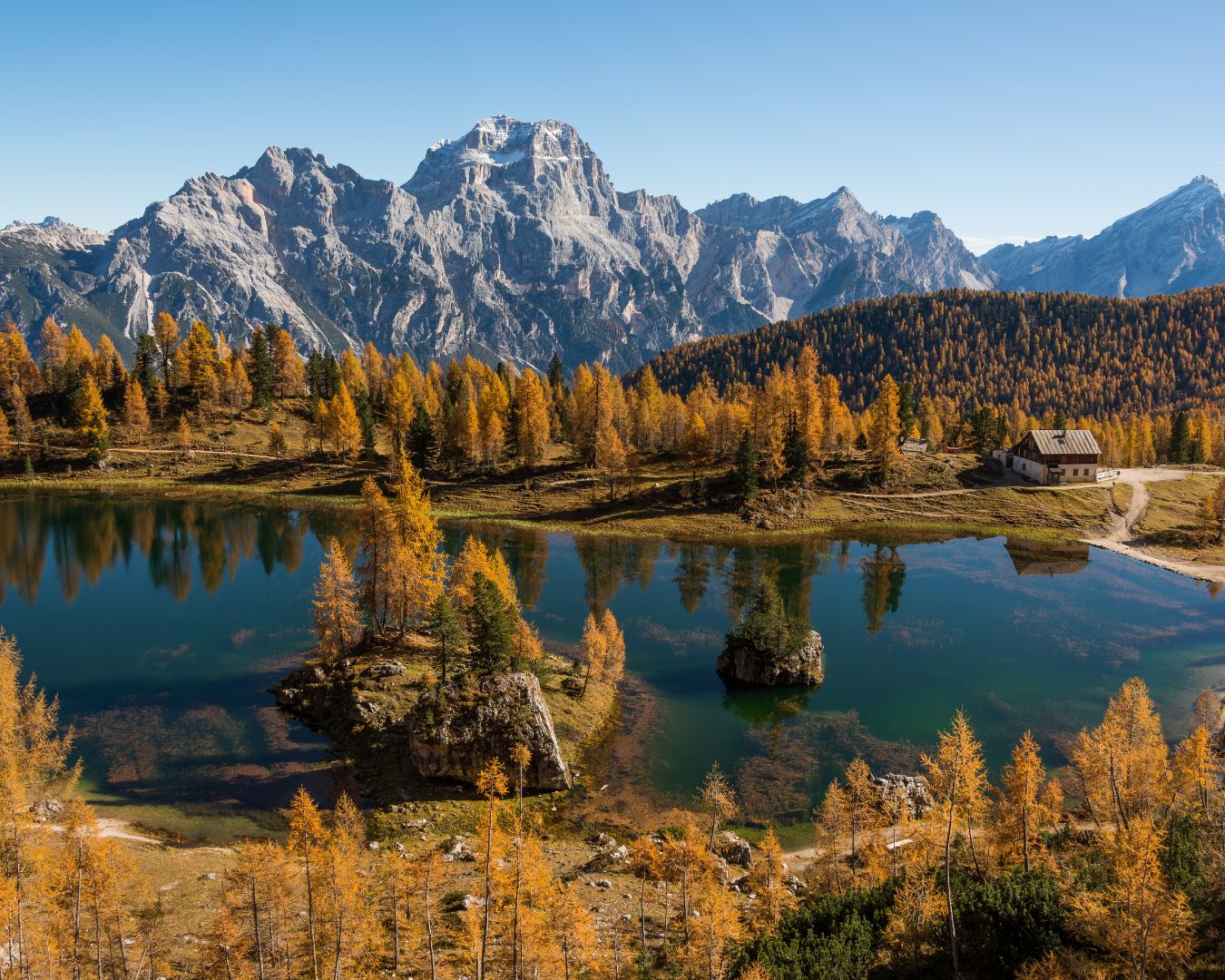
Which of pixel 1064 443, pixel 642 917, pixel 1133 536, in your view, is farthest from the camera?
pixel 1064 443

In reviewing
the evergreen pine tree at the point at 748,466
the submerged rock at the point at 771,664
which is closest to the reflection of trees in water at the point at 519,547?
the submerged rock at the point at 771,664

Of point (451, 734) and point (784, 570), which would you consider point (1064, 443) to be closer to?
point (784, 570)

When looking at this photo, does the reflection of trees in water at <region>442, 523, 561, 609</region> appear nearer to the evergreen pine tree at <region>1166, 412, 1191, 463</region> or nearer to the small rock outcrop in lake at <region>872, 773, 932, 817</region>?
the small rock outcrop in lake at <region>872, 773, 932, 817</region>

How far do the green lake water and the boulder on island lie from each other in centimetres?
175

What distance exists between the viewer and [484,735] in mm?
42656

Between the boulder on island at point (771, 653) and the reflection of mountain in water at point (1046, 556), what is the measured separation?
166ft

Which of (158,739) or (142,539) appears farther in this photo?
(142,539)

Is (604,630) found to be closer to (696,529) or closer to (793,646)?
(793,646)

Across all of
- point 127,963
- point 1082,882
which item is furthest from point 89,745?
point 1082,882

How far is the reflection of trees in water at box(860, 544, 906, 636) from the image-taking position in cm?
7779

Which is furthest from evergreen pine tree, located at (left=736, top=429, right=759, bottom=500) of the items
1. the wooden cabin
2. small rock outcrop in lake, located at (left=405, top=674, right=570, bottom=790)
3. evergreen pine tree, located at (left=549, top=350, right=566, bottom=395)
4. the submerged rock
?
small rock outcrop in lake, located at (left=405, top=674, right=570, bottom=790)

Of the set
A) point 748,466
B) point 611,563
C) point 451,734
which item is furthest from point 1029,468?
point 451,734

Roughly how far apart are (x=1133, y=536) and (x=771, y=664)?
3391 inches

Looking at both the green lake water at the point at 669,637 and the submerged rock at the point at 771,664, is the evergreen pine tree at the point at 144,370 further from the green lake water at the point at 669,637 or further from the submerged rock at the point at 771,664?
the submerged rock at the point at 771,664
